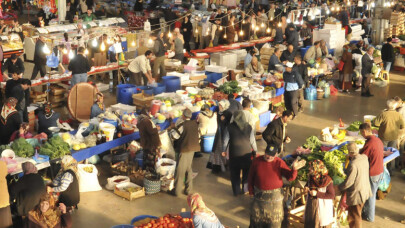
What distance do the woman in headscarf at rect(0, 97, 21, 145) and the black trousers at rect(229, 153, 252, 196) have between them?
149 inches

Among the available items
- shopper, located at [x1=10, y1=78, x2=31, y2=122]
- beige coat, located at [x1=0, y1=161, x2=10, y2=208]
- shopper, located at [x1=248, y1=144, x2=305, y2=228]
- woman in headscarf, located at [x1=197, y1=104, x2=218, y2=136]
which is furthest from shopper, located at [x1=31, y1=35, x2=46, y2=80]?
shopper, located at [x1=248, y1=144, x2=305, y2=228]

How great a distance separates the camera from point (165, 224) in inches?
301

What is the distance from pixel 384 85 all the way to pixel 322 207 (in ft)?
33.8

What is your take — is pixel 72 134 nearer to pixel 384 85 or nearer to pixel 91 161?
pixel 91 161

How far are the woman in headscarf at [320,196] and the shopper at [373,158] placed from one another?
1.28 meters

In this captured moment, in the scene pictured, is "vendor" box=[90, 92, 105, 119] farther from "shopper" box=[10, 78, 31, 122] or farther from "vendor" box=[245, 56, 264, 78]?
"vendor" box=[245, 56, 264, 78]

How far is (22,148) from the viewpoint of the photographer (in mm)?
9469

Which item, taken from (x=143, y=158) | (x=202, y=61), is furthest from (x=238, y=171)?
(x=202, y=61)

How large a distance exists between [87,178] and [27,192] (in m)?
1.98

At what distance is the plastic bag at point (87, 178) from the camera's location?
1005 centimetres

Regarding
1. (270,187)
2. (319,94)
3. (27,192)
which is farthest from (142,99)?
(270,187)

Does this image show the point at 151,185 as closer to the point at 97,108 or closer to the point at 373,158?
the point at 97,108

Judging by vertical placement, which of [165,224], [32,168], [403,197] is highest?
[32,168]

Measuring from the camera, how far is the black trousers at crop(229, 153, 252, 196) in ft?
31.8
